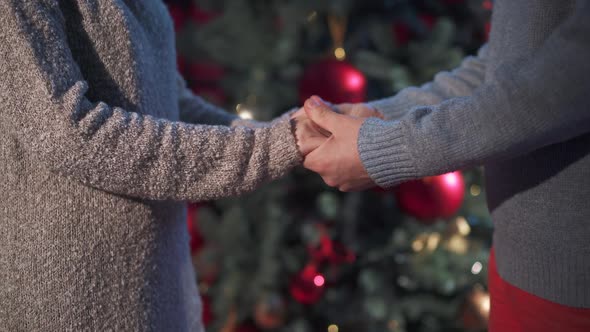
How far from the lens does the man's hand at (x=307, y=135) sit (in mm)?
759

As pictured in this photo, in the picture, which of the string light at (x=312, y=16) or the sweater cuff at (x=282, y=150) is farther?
the string light at (x=312, y=16)

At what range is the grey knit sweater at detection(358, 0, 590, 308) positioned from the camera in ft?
1.90

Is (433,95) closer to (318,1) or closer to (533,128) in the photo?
(533,128)

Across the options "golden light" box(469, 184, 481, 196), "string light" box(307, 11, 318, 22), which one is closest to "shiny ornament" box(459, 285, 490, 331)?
"golden light" box(469, 184, 481, 196)

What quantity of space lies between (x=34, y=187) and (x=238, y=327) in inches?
43.0

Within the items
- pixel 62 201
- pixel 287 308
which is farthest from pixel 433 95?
pixel 287 308

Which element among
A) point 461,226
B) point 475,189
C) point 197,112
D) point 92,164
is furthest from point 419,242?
point 92,164

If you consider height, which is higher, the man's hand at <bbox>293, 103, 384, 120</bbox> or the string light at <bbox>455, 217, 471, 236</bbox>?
the man's hand at <bbox>293, 103, 384, 120</bbox>

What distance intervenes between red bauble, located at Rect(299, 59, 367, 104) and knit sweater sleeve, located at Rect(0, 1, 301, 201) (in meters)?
0.65

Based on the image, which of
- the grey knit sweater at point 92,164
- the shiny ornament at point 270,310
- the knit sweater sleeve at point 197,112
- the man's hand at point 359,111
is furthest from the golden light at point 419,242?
the grey knit sweater at point 92,164

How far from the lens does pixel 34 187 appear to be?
0.67m

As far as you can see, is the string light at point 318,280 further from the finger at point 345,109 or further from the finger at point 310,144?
the finger at point 310,144

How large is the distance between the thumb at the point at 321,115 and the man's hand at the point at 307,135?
10 millimetres

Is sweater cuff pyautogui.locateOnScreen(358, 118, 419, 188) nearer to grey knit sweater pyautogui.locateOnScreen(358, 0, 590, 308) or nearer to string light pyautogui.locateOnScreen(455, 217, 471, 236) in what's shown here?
grey knit sweater pyautogui.locateOnScreen(358, 0, 590, 308)
